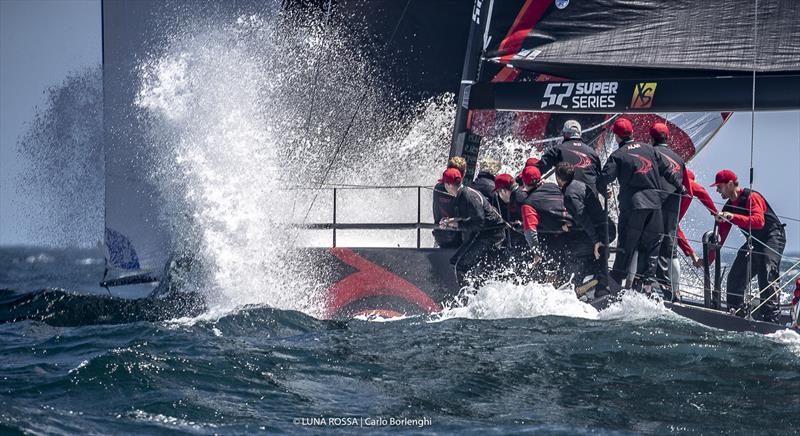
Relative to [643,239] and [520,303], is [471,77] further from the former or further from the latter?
[643,239]

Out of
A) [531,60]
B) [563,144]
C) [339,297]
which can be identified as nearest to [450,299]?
[339,297]

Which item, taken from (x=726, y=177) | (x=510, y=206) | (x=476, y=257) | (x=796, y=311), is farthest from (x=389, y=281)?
(x=796, y=311)

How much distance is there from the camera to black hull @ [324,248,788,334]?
26.0ft

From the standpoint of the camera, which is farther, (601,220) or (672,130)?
(672,130)

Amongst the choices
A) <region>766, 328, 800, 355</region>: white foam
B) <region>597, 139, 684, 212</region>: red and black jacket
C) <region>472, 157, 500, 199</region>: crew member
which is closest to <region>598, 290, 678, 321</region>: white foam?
<region>597, 139, 684, 212</region>: red and black jacket

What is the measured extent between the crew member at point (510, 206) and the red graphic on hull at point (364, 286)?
2.58 ft

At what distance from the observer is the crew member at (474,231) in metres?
7.66

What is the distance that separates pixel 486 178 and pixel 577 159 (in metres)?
0.77

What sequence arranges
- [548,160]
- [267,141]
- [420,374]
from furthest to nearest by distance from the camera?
[267,141], [548,160], [420,374]

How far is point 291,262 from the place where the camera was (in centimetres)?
816

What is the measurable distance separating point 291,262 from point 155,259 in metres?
2.93

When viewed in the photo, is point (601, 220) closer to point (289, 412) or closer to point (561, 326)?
point (561, 326)

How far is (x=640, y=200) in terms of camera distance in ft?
22.9

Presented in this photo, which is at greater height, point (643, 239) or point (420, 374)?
point (643, 239)
